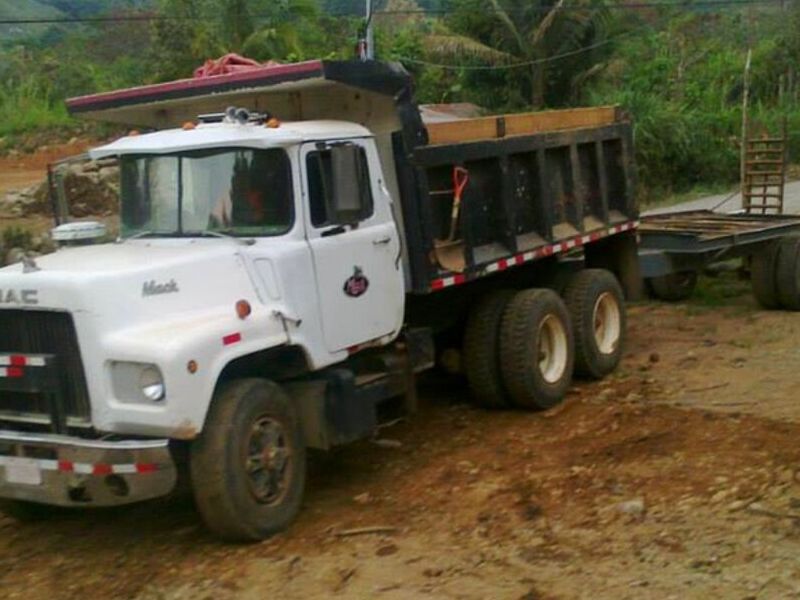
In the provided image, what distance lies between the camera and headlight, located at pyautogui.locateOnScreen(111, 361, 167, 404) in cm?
611

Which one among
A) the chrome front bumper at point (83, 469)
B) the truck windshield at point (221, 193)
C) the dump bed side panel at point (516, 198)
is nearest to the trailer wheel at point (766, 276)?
the dump bed side panel at point (516, 198)

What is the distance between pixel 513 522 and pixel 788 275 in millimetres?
7164

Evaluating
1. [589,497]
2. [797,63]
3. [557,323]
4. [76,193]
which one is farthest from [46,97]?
[589,497]

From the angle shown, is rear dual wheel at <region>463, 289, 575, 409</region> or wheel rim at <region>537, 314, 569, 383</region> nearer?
rear dual wheel at <region>463, 289, 575, 409</region>

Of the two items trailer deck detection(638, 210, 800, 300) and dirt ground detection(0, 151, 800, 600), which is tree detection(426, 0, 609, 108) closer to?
trailer deck detection(638, 210, 800, 300)

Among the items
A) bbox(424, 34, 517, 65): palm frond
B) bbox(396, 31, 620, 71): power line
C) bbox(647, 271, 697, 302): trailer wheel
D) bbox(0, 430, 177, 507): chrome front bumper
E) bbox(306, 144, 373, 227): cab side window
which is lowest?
bbox(647, 271, 697, 302): trailer wheel

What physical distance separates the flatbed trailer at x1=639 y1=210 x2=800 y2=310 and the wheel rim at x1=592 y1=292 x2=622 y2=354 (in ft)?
4.23

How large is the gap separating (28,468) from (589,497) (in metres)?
3.15

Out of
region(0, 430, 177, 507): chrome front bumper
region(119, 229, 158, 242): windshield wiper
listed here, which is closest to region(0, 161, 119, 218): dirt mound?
region(119, 229, 158, 242): windshield wiper

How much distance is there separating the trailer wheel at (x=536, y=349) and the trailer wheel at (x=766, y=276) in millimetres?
4118

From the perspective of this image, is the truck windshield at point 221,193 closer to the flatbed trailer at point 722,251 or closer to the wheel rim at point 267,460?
the wheel rim at point 267,460

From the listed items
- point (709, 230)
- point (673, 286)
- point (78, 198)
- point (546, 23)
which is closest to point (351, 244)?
point (709, 230)

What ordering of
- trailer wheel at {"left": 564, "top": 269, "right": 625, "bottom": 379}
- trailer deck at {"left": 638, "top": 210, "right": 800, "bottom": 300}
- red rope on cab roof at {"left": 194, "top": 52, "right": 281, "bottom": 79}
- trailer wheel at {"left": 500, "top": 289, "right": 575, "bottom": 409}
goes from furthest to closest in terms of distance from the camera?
trailer deck at {"left": 638, "top": 210, "right": 800, "bottom": 300}, trailer wheel at {"left": 564, "top": 269, "right": 625, "bottom": 379}, trailer wheel at {"left": 500, "top": 289, "right": 575, "bottom": 409}, red rope on cab roof at {"left": 194, "top": 52, "right": 281, "bottom": 79}

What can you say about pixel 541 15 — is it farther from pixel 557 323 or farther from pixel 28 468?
pixel 28 468
